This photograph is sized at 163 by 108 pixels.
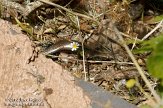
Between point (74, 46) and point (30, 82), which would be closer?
point (30, 82)

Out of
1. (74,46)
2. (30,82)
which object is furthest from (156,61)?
(74,46)

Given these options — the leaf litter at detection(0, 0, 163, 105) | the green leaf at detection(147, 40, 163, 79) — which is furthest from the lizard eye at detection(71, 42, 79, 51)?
the green leaf at detection(147, 40, 163, 79)

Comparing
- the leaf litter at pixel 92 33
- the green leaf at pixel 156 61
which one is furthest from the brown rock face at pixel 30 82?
the green leaf at pixel 156 61

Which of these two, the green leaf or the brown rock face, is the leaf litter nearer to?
the brown rock face

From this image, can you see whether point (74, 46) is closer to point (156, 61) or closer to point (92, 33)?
point (92, 33)

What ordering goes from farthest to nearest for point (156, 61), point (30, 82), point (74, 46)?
point (74, 46) < point (30, 82) < point (156, 61)

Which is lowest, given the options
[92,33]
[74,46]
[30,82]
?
[30,82]

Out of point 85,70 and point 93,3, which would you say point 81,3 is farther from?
point 85,70

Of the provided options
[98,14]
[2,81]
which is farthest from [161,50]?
[98,14]

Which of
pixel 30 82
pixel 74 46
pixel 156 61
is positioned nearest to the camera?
pixel 156 61
